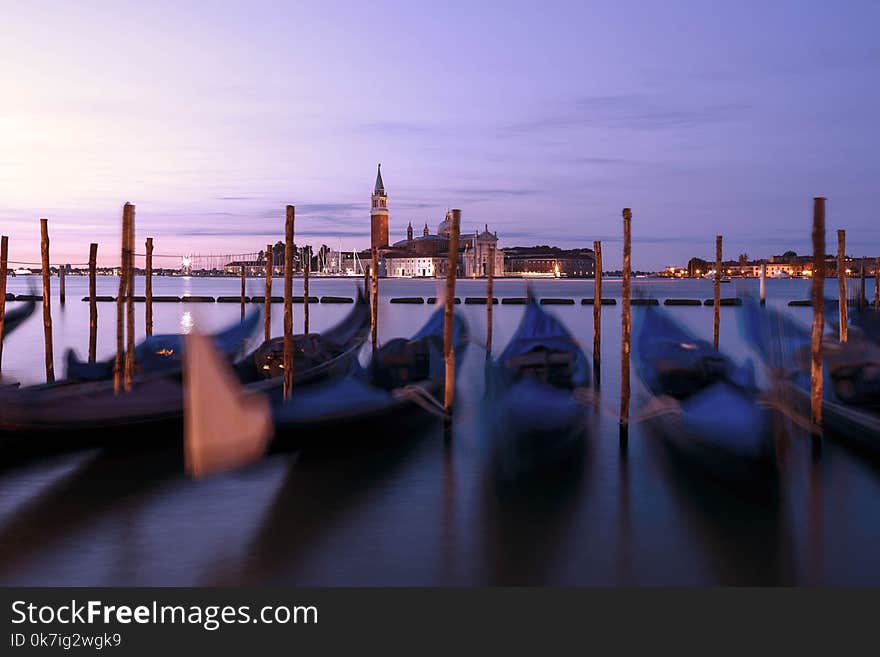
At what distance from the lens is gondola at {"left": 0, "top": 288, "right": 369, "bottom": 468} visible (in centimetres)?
654

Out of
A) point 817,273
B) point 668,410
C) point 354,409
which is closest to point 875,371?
point 817,273

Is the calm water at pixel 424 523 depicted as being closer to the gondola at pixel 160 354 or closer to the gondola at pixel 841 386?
the gondola at pixel 841 386

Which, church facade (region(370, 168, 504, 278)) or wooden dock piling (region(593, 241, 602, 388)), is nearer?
wooden dock piling (region(593, 241, 602, 388))

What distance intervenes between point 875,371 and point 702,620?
498 cm

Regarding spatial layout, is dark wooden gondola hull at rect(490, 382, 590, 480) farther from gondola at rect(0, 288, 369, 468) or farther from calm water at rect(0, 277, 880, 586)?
gondola at rect(0, 288, 369, 468)

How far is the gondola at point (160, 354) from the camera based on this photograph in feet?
28.5

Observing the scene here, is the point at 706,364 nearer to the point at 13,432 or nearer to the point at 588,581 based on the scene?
the point at 588,581

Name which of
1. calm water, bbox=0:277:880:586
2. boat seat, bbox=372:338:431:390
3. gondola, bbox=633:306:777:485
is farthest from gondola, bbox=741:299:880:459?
boat seat, bbox=372:338:431:390

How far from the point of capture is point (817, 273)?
7.00 metres

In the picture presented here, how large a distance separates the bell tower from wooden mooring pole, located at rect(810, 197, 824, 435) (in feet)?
305

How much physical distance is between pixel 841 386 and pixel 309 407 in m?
5.21

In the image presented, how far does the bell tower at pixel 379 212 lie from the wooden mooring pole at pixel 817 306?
305 feet

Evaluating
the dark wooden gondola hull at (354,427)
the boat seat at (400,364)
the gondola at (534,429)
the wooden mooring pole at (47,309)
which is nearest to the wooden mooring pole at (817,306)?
the gondola at (534,429)

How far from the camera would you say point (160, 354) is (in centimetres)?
970
